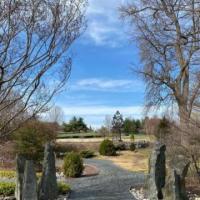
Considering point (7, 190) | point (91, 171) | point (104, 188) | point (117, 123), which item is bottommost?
point (104, 188)

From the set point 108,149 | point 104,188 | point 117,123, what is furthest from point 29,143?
point 117,123

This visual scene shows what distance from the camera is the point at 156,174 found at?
14055 mm

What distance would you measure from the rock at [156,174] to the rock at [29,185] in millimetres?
3479

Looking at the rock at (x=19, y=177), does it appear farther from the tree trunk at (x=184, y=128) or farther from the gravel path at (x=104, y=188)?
the tree trunk at (x=184, y=128)

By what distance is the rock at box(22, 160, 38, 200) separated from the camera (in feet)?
40.3

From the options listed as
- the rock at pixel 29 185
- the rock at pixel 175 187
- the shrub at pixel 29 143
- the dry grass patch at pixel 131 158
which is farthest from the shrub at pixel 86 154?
the rock at pixel 175 187

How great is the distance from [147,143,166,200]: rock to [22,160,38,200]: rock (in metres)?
3.48

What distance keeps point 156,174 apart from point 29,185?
12.7 feet

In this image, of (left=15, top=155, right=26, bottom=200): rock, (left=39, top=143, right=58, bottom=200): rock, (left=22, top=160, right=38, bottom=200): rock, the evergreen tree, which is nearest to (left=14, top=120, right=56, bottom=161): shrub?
(left=15, top=155, right=26, bottom=200): rock

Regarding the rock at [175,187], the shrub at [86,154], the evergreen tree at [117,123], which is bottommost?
the rock at [175,187]

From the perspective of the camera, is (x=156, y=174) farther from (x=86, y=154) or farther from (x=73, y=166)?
(x=86, y=154)

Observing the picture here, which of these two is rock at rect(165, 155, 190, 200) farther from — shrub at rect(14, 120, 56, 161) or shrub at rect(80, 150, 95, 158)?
shrub at rect(80, 150, 95, 158)

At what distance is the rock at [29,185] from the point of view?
1229cm

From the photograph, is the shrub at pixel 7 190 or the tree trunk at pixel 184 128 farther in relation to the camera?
the shrub at pixel 7 190
